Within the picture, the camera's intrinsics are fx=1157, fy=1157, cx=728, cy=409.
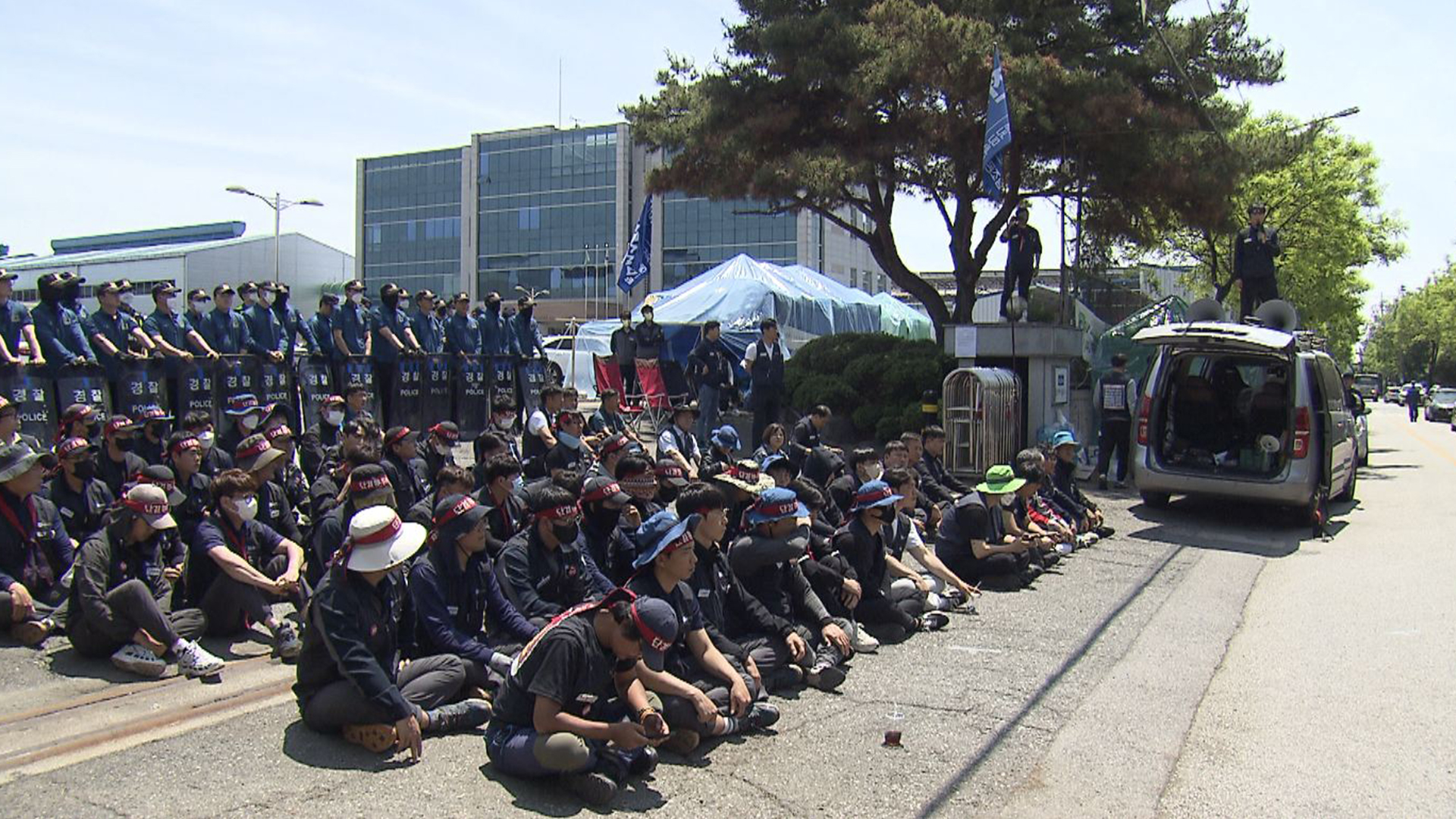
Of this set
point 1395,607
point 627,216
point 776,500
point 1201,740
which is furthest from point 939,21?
point 627,216

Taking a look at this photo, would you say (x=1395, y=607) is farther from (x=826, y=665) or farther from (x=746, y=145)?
(x=746, y=145)

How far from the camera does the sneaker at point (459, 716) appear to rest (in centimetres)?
545

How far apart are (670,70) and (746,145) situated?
3.50m

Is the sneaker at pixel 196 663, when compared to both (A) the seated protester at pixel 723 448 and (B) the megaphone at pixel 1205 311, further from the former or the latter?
(B) the megaphone at pixel 1205 311

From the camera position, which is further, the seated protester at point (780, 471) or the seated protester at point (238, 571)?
the seated protester at point (780, 471)

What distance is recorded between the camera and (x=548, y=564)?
6.39 metres

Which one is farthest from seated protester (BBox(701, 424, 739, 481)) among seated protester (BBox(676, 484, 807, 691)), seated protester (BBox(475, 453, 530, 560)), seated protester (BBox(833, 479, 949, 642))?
seated protester (BBox(676, 484, 807, 691))

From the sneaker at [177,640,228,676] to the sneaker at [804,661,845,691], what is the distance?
3.22 meters

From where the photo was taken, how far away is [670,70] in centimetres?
2141

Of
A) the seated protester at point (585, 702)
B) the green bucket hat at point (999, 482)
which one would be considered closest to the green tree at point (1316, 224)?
the green bucket hat at point (999, 482)

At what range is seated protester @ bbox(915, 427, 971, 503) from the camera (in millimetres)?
11383

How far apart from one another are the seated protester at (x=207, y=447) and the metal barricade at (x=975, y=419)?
9354 millimetres

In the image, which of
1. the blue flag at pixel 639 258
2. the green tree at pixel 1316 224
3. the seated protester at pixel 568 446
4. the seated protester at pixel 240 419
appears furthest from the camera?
the green tree at pixel 1316 224

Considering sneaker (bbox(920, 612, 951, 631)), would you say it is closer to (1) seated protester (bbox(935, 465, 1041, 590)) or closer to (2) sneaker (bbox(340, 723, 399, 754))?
(1) seated protester (bbox(935, 465, 1041, 590))
